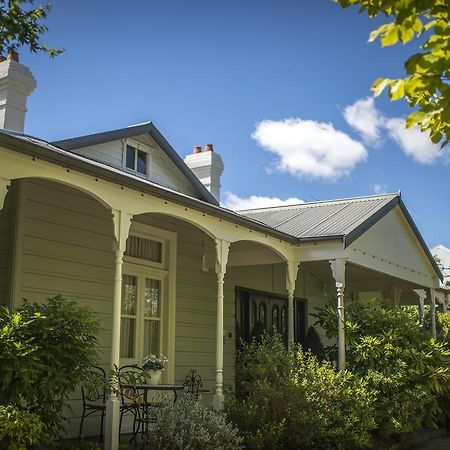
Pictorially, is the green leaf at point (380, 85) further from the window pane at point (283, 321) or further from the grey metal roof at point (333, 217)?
the window pane at point (283, 321)

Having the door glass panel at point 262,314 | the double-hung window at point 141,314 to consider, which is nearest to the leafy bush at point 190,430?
the double-hung window at point 141,314

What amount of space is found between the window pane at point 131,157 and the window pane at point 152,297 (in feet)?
6.81

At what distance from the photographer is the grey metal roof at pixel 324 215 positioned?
1174 centimetres

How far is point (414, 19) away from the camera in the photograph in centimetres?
346

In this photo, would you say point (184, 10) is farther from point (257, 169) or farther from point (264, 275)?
point (257, 169)

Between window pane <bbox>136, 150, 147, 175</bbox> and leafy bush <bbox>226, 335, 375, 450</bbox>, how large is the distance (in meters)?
3.85

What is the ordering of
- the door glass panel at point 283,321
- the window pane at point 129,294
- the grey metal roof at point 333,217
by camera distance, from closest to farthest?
1. the window pane at point 129,294
2. the grey metal roof at point 333,217
3. the door glass panel at point 283,321

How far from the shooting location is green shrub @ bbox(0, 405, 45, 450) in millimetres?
5480

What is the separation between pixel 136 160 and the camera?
37.4 ft

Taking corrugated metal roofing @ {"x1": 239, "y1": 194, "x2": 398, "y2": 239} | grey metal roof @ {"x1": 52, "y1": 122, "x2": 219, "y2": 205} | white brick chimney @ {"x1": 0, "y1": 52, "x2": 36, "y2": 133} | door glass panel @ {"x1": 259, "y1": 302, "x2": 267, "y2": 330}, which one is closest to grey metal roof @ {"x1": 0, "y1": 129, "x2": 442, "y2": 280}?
corrugated metal roofing @ {"x1": 239, "y1": 194, "x2": 398, "y2": 239}

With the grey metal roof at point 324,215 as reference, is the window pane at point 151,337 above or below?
below

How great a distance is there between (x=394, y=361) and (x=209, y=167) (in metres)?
6.10

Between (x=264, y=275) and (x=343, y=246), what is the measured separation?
10.3 feet

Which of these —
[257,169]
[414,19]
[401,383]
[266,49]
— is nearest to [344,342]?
[401,383]
